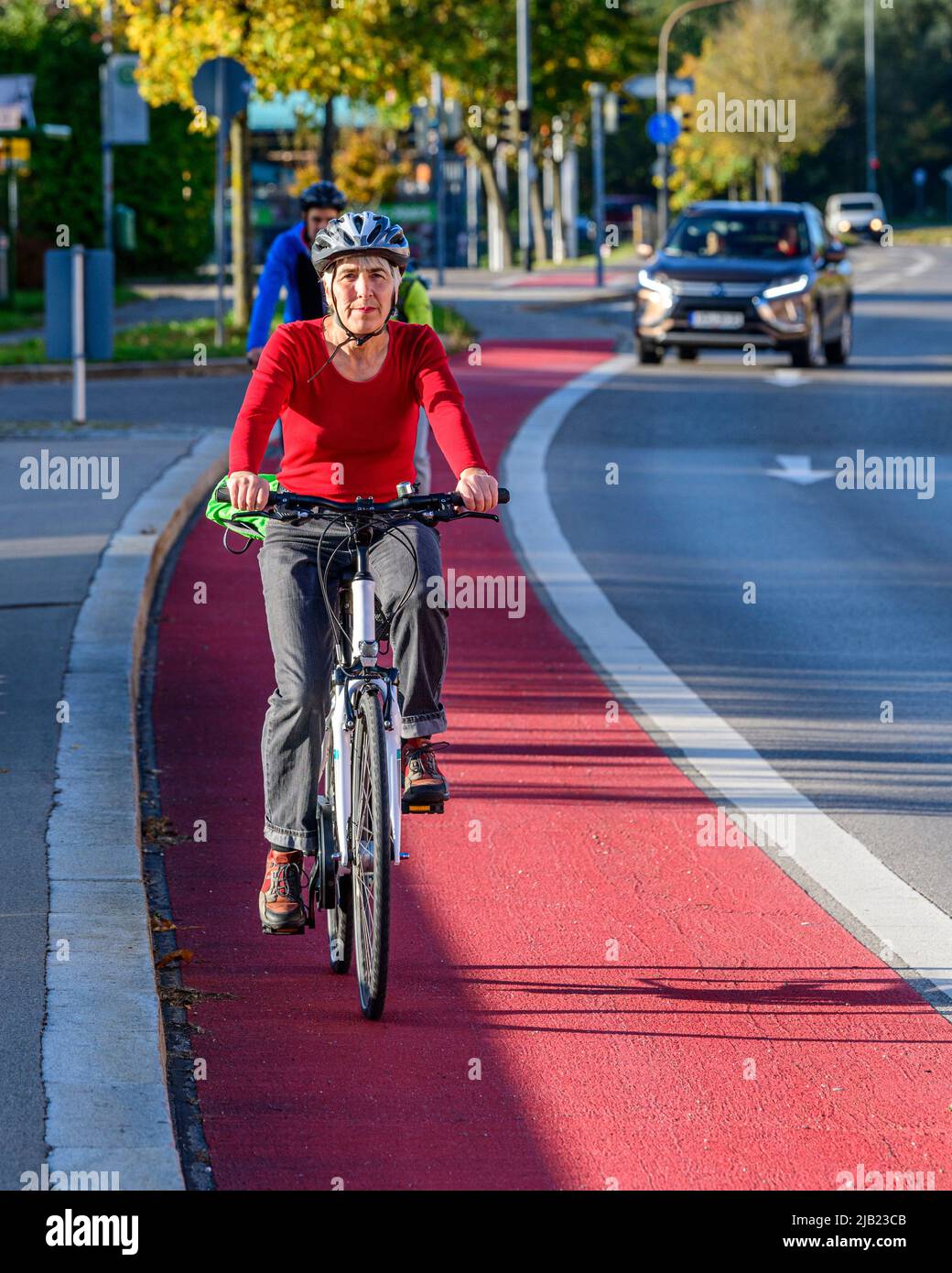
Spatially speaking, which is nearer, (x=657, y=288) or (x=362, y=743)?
(x=362, y=743)

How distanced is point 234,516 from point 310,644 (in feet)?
1.17

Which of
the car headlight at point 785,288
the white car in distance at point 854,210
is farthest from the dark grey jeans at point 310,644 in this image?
the white car in distance at point 854,210

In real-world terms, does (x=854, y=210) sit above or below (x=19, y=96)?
above

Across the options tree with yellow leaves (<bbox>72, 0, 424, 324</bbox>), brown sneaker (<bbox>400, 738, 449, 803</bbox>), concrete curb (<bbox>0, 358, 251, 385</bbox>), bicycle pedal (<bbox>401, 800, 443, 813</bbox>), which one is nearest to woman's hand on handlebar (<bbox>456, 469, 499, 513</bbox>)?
brown sneaker (<bbox>400, 738, 449, 803</bbox>)

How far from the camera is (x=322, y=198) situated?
9.97 m

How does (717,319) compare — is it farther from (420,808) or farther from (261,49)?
(420,808)

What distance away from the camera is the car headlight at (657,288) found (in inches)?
934

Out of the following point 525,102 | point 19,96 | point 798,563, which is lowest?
point 798,563

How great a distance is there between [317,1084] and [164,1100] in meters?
0.47

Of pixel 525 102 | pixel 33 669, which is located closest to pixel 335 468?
pixel 33 669

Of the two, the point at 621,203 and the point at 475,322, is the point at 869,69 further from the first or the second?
the point at 475,322

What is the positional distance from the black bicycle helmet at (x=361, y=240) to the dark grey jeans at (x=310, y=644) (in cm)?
65

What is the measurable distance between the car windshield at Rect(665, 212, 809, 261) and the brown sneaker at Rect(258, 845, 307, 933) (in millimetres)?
19764
